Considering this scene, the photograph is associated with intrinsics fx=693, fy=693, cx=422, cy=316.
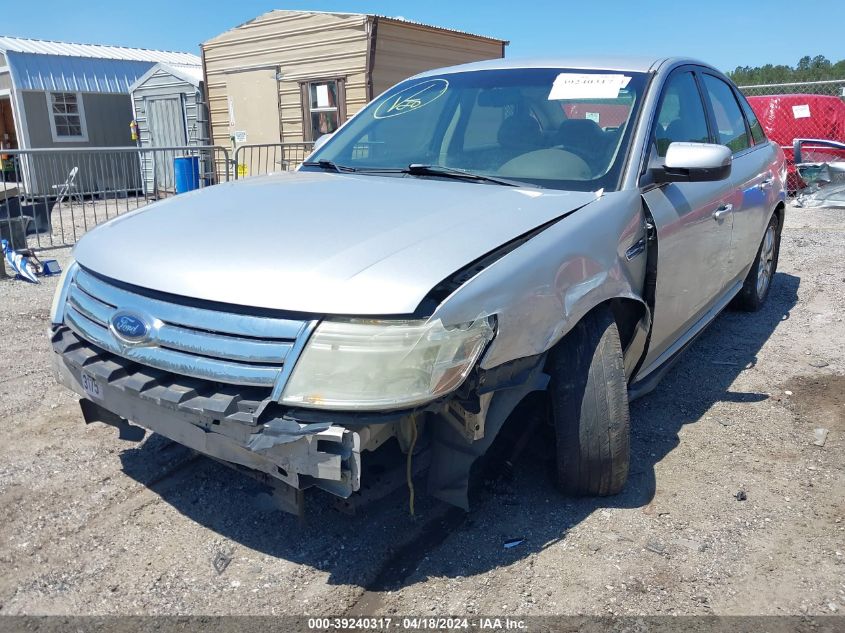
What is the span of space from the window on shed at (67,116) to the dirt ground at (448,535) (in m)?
16.3

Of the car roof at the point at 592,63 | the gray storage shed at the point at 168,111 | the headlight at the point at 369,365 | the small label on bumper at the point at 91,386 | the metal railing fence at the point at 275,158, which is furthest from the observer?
the gray storage shed at the point at 168,111

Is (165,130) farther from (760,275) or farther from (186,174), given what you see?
(760,275)

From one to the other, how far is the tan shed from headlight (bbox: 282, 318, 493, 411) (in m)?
10.3

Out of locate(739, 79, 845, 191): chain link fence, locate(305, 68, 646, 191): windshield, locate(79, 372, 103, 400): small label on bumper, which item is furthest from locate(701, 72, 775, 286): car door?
locate(739, 79, 845, 191): chain link fence

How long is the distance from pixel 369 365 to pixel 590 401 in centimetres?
101

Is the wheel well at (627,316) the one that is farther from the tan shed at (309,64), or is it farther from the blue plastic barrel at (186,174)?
the blue plastic barrel at (186,174)

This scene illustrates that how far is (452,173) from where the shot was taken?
3.16 m

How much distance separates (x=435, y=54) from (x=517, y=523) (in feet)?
37.3

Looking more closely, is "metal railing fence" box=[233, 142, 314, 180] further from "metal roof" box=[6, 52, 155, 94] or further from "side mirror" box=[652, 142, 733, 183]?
"side mirror" box=[652, 142, 733, 183]

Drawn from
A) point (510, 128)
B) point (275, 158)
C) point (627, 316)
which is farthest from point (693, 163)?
point (275, 158)

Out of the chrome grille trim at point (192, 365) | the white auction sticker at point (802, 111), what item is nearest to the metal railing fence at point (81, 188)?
the chrome grille trim at point (192, 365)

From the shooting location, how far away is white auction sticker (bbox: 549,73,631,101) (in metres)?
3.32

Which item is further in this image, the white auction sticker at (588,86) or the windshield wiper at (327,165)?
the windshield wiper at (327,165)

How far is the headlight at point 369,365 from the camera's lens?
6.69 ft
